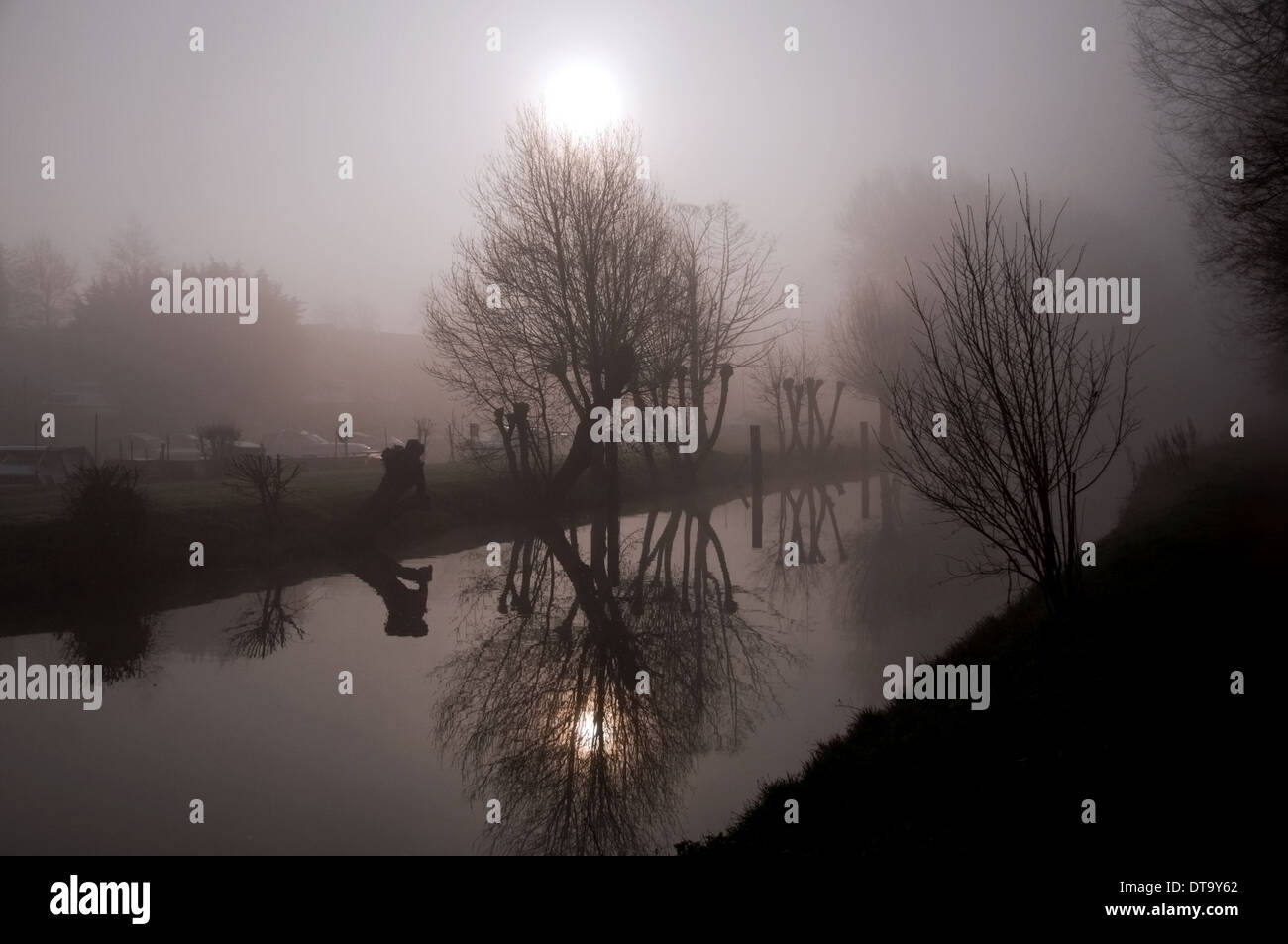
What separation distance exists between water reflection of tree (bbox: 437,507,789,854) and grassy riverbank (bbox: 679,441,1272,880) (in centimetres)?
104

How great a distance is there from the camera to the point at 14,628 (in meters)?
13.0

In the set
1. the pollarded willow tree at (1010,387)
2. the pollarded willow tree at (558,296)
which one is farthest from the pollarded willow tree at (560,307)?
the pollarded willow tree at (1010,387)

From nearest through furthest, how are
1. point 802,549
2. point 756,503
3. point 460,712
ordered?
1. point 460,712
2. point 802,549
3. point 756,503

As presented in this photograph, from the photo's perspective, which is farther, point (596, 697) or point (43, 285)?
point (43, 285)

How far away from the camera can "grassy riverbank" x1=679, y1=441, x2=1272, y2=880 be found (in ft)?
16.8

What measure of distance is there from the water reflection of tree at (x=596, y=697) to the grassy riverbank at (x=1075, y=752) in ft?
3.41

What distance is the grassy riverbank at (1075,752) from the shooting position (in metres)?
5.11

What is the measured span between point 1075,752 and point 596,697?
468cm

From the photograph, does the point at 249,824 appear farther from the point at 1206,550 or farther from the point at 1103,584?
the point at 1206,550

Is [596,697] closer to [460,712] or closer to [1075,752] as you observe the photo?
[460,712]

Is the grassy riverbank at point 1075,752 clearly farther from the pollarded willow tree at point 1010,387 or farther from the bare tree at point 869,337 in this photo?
the bare tree at point 869,337

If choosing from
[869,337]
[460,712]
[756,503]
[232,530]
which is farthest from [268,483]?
[869,337]

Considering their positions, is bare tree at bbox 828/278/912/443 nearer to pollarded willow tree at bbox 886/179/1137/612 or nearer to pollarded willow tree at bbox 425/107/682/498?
pollarded willow tree at bbox 425/107/682/498

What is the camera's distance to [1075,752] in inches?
242
